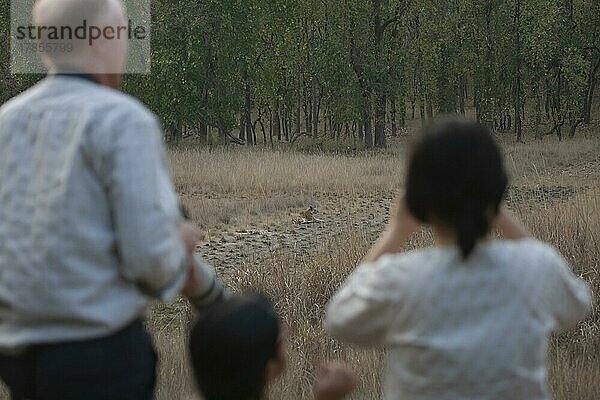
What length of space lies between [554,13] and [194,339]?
30959 mm

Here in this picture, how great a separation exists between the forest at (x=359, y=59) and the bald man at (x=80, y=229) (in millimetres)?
20401

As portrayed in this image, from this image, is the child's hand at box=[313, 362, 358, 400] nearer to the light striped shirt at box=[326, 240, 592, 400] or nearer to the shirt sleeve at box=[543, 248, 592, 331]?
the light striped shirt at box=[326, 240, 592, 400]

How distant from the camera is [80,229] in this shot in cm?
173

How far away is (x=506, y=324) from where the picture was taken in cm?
171

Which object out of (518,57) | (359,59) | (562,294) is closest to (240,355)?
(562,294)

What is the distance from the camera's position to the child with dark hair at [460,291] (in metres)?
1.69

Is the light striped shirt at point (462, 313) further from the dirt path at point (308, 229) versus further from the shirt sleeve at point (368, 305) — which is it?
the dirt path at point (308, 229)

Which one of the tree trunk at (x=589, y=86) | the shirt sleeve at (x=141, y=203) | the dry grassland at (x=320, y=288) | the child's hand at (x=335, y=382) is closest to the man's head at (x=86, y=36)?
the shirt sleeve at (x=141, y=203)

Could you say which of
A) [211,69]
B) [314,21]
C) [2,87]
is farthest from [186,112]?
[314,21]

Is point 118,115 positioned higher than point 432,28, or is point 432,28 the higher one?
point 432,28

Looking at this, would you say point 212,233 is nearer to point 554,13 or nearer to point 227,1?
point 227,1

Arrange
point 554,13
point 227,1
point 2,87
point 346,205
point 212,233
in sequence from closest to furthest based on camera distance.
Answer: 1. point 212,233
2. point 346,205
3. point 2,87
4. point 227,1
5. point 554,13

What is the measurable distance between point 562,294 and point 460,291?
244mm

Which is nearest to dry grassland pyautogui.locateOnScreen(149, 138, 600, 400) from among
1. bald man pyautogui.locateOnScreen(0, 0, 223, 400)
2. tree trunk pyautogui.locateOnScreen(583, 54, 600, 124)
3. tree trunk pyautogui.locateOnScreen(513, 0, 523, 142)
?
bald man pyautogui.locateOnScreen(0, 0, 223, 400)
